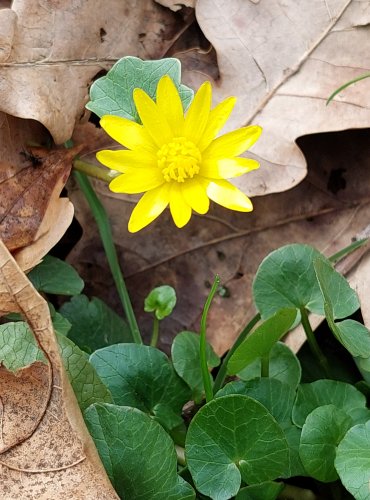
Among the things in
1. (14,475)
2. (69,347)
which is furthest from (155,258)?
(14,475)

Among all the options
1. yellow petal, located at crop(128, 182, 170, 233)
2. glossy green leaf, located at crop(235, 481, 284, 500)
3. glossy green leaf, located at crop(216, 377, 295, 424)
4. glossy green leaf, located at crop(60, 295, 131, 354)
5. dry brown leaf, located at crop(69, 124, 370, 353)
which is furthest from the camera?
dry brown leaf, located at crop(69, 124, 370, 353)

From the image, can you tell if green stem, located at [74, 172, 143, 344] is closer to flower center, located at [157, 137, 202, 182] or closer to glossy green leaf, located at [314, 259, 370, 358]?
flower center, located at [157, 137, 202, 182]

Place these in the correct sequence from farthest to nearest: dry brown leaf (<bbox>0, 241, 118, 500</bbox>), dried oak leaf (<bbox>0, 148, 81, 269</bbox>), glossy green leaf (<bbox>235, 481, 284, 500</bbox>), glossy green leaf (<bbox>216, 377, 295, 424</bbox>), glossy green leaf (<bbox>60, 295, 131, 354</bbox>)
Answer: glossy green leaf (<bbox>60, 295, 131, 354</bbox>), dried oak leaf (<bbox>0, 148, 81, 269</bbox>), glossy green leaf (<bbox>216, 377, 295, 424</bbox>), glossy green leaf (<bbox>235, 481, 284, 500</bbox>), dry brown leaf (<bbox>0, 241, 118, 500</bbox>)

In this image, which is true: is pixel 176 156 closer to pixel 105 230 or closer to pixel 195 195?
pixel 195 195

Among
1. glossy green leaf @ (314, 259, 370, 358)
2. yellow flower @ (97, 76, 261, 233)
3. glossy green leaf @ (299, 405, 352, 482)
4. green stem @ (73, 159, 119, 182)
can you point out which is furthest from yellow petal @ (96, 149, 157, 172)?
glossy green leaf @ (299, 405, 352, 482)


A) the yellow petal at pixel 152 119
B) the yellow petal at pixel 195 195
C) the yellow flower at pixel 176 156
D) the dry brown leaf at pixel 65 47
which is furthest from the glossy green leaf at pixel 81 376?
the dry brown leaf at pixel 65 47
